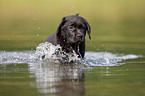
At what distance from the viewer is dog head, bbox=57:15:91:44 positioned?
8610 mm

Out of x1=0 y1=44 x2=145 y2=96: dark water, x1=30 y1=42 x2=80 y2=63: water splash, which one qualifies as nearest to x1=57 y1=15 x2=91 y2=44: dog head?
x1=30 y1=42 x2=80 y2=63: water splash

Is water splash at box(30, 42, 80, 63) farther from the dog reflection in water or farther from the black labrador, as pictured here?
the dog reflection in water

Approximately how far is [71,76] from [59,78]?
291 millimetres

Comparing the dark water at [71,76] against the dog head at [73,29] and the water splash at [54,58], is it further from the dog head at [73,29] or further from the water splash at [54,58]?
the dog head at [73,29]

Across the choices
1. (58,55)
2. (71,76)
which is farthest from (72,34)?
(71,76)

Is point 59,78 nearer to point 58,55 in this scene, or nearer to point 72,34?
point 72,34

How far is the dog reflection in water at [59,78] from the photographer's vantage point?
575cm

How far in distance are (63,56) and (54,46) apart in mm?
331

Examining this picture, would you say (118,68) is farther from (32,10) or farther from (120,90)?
(32,10)

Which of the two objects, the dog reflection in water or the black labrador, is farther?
the black labrador

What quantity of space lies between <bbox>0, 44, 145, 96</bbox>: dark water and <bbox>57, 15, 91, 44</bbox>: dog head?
524 mm

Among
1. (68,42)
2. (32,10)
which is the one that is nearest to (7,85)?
(68,42)

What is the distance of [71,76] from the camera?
7.00 m

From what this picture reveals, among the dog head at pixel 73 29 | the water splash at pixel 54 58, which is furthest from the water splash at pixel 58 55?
the dog head at pixel 73 29
